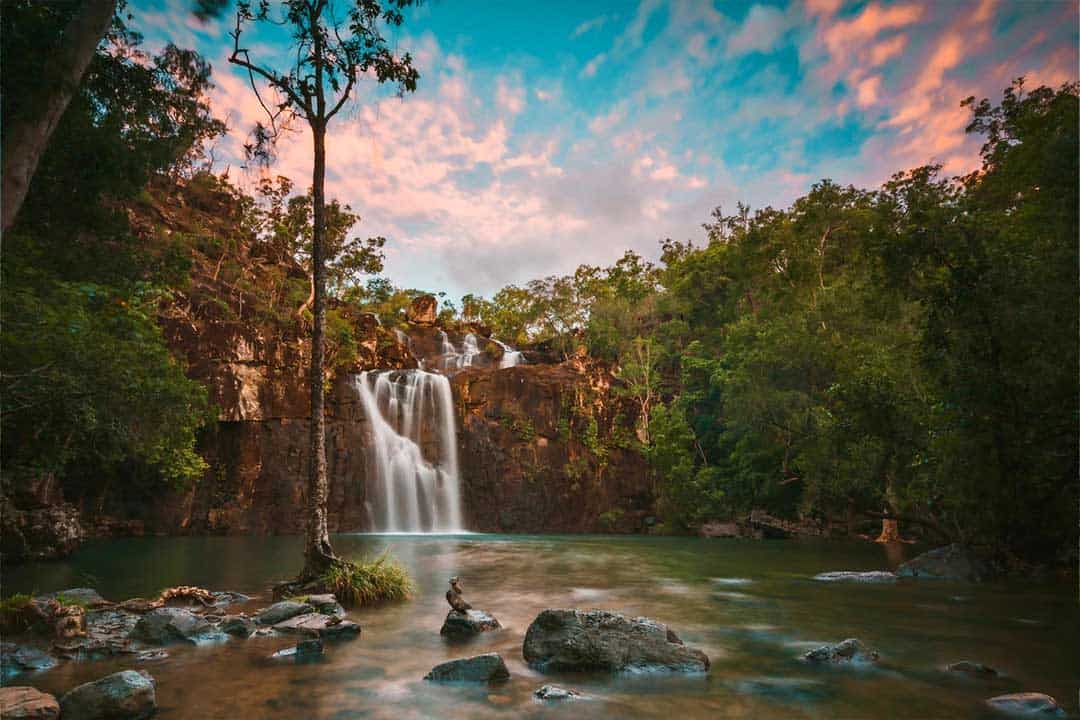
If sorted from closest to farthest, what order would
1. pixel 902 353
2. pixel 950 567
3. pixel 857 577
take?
pixel 857 577
pixel 950 567
pixel 902 353

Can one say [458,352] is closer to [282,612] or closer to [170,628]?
[282,612]

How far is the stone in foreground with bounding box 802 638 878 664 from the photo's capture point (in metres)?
6.77

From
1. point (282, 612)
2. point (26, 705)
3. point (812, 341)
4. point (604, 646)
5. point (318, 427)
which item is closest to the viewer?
point (26, 705)

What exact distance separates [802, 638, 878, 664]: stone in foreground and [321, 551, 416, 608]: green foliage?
648cm

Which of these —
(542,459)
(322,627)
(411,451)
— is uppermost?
(411,451)

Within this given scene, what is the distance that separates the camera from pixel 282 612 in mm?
8352

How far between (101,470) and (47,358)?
67.0 feet

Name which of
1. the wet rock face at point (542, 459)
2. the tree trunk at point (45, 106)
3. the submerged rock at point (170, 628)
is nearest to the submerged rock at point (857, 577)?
the submerged rock at point (170, 628)

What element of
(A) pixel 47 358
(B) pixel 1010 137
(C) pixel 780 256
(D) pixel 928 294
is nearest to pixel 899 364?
(B) pixel 1010 137

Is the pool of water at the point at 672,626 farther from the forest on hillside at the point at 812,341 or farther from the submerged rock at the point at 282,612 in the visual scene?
the forest on hillside at the point at 812,341

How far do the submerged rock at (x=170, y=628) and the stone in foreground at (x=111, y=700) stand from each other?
2.44 meters

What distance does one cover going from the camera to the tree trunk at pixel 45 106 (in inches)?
254

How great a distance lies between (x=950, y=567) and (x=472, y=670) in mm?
13027

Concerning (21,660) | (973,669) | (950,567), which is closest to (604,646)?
(973,669)
